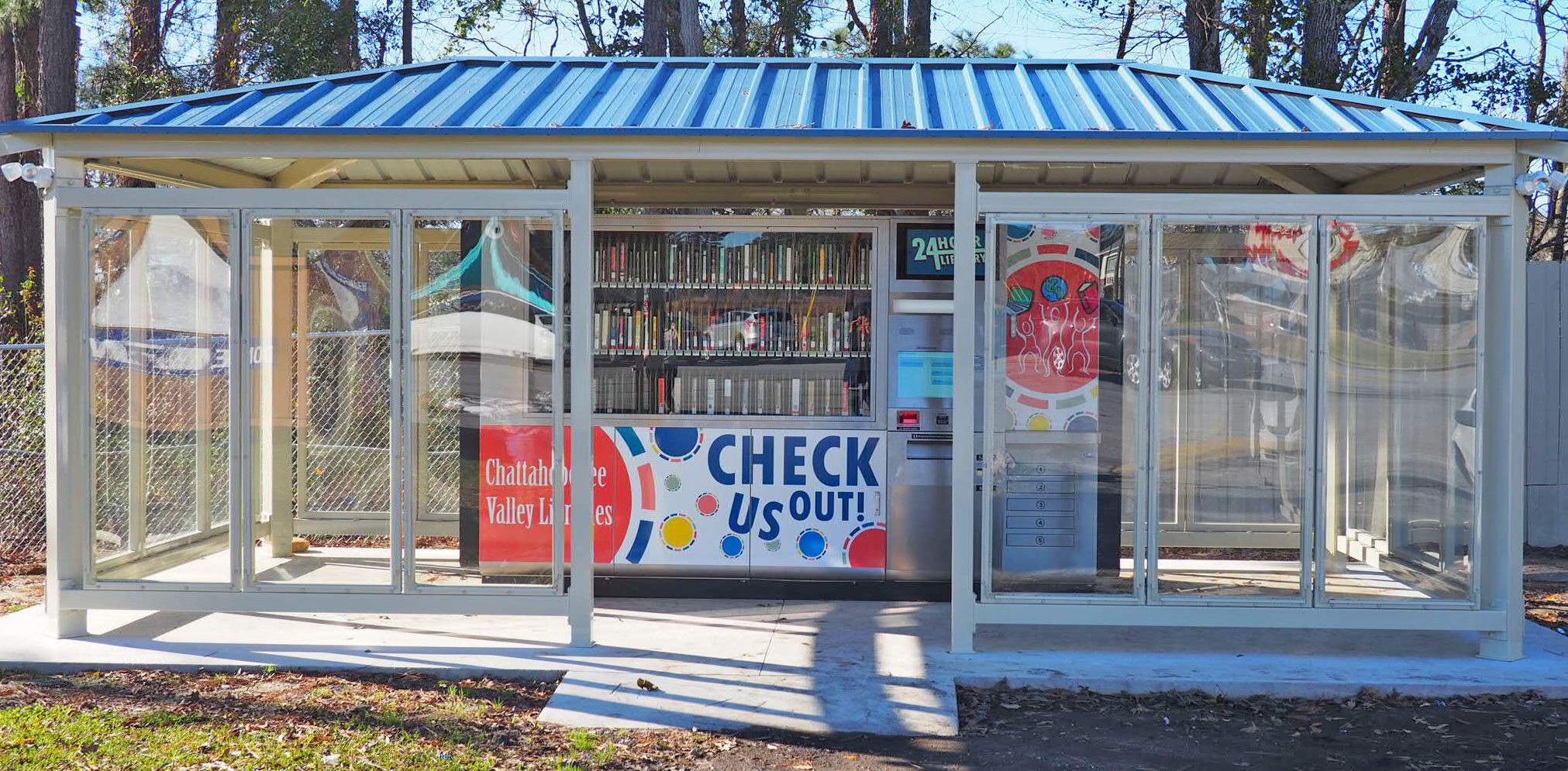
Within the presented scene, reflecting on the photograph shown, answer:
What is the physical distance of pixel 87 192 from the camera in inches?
249

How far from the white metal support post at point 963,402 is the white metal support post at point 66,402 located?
451 cm

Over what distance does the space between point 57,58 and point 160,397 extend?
952 centimetres

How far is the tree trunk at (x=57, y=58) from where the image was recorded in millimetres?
13852

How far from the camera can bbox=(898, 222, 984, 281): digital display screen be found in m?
7.56

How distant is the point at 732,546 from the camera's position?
25.2 feet

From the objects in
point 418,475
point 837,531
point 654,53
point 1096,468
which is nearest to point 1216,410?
point 1096,468

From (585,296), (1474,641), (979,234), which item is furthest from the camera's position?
(979,234)

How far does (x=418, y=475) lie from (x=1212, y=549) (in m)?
5.82

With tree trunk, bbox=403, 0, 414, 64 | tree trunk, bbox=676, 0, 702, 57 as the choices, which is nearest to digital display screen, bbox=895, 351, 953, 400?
tree trunk, bbox=676, 0, 702, 57

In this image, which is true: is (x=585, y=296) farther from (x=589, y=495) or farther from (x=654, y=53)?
(x=654, y=53)

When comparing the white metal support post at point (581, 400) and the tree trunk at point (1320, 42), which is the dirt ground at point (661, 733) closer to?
the white metal support post at point (581, 400)

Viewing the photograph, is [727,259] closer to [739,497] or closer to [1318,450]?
[739,497]

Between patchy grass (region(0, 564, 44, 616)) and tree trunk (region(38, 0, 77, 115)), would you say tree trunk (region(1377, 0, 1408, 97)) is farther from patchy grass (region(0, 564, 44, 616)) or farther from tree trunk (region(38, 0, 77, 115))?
tree trunk (region(38, 0, 77, 115))

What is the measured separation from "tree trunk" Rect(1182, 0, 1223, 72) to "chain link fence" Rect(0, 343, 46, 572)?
43.8 feet
